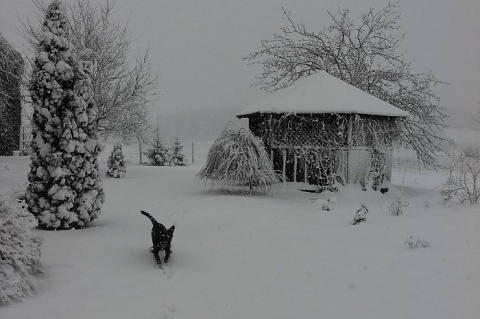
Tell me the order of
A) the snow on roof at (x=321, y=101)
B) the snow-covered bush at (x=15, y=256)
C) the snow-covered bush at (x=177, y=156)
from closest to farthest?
the snow-covered bush at (x=15, y=256)
the snow on roof at (x=321, y=101)
the snow-covered bush at (x=177, y=156)

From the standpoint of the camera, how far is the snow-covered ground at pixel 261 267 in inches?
176

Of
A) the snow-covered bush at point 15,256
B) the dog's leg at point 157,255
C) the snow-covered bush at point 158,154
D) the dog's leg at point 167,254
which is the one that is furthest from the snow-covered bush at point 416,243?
the snow-covered bush at point 158,154

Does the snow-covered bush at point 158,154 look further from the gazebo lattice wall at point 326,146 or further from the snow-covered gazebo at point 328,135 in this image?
the gazebo lattice wall at point 326,146

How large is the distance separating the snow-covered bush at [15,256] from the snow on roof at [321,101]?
28.8ft

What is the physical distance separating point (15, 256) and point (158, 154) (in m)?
20.5

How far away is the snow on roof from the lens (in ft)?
40.6

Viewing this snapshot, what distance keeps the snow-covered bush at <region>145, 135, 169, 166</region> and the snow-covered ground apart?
15.1m

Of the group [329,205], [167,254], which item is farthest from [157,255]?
[329,205]

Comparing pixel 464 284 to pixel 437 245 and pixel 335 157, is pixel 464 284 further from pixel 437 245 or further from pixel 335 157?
pixel 335 157

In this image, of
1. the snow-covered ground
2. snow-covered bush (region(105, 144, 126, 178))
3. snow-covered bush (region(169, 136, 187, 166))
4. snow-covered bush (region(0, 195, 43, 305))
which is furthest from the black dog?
snow-covered bush (region(169, 136, 187, 166))

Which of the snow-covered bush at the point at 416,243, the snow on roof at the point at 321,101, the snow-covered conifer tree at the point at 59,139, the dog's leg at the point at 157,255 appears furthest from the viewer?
the snow on roof at the point at 321,101

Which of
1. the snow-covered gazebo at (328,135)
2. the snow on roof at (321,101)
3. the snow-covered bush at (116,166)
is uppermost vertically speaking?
the snow on roof at (321,101)

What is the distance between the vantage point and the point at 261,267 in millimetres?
5793

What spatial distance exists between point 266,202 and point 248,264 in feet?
15.4
